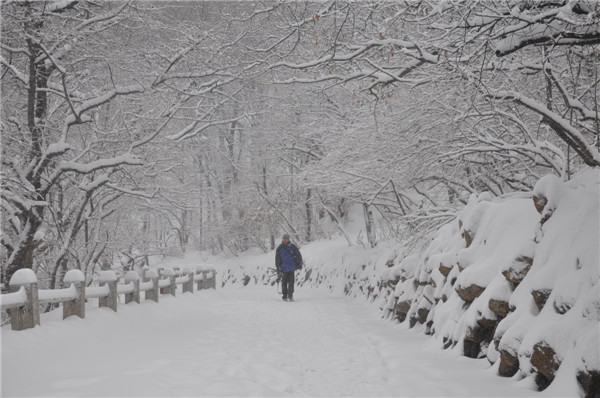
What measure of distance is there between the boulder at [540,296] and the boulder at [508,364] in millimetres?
519

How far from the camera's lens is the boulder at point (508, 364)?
4.32 metres

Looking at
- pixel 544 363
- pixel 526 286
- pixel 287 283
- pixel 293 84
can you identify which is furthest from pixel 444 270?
pixel 287 283

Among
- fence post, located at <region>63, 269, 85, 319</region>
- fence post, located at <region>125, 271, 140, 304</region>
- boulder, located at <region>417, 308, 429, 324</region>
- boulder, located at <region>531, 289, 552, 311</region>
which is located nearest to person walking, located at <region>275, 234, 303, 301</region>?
fence post, located at <region>125, 271, 140, 304</region>

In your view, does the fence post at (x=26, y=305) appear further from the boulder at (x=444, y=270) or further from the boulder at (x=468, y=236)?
the boulder at (x=468, y=236)

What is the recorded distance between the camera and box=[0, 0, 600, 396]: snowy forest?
481 cm

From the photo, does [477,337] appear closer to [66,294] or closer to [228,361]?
[228,361]

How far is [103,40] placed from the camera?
8898 millimetres

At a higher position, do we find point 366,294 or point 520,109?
point 520,109

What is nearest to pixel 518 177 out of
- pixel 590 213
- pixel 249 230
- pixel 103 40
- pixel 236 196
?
pixel 590 213

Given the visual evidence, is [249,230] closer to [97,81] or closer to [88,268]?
[88,268]

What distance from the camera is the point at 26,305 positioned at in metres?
5.84

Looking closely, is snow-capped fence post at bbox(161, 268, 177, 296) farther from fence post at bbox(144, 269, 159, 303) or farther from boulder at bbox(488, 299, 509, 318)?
boulder at bbox(488, 299, 509, 318)

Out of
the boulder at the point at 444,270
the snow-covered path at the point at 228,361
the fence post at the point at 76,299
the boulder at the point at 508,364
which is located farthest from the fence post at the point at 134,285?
the boulder at the point at 508,364

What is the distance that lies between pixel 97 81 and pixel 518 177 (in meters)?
8.83
